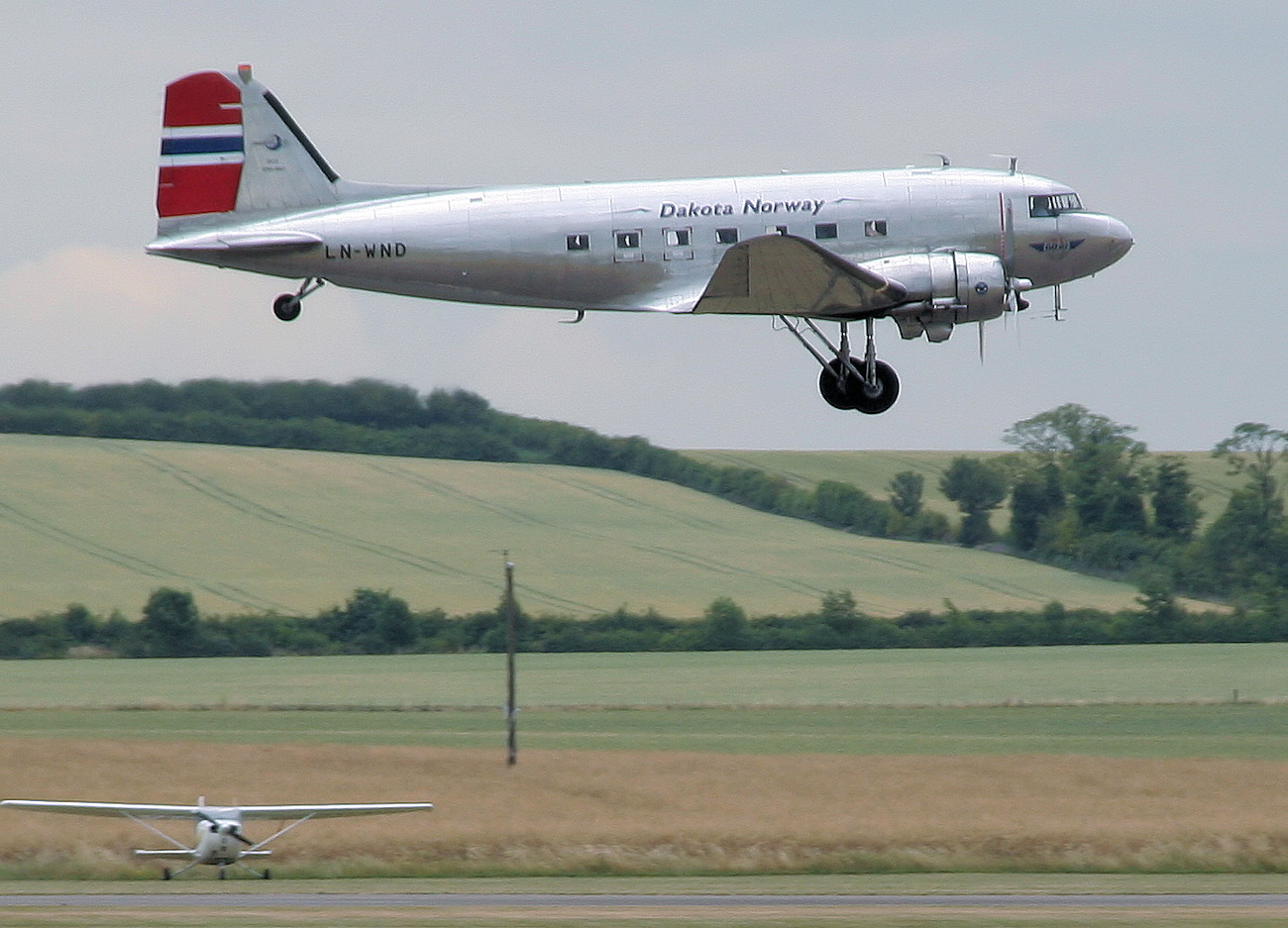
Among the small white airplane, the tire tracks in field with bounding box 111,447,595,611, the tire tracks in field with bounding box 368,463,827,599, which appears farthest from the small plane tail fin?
the tire tracks in field with bounding box 368,463,827,599

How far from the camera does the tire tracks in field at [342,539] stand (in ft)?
399

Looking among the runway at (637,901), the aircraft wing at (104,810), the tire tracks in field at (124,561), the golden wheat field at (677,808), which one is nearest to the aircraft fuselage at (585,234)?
the runway at (637,901)

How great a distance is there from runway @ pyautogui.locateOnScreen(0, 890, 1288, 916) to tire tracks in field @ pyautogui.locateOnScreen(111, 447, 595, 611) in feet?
201

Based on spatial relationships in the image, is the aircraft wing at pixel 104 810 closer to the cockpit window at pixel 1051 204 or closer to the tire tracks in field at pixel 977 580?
the cockpit window at pixel 1051 204

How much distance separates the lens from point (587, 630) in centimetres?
12200

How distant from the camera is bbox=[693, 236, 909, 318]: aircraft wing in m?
23.8

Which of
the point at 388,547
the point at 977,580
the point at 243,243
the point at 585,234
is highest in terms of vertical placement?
the point at 585,234

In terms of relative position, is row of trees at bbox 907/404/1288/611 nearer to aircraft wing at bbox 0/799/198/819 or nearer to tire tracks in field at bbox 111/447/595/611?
tire tracks in field at bbox 111/447/595/611

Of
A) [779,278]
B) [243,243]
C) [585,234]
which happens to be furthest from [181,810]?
[779,278]

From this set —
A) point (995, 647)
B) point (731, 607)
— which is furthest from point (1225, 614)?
point (731, 607)

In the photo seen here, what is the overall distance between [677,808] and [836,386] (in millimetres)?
58669

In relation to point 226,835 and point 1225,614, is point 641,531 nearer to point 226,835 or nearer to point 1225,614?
point 1225,614

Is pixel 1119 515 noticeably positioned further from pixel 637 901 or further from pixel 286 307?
pixel 286 307

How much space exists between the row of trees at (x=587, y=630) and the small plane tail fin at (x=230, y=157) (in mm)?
93511
